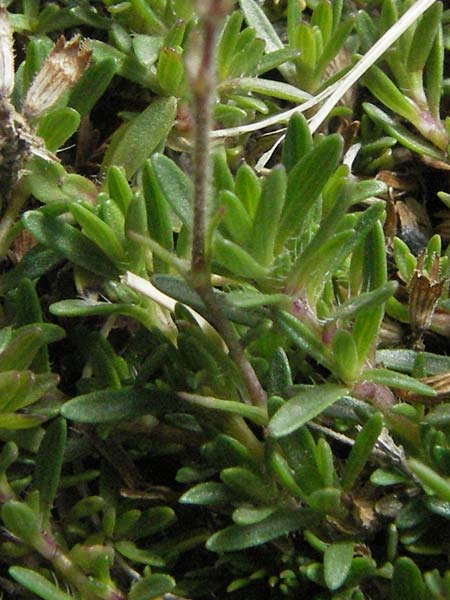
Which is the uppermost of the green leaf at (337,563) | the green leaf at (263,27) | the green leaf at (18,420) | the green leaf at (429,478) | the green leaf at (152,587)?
the green leaf at (263,27)

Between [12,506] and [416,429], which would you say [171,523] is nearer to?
[12,506]

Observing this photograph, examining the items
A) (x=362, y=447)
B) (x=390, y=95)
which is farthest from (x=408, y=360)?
(x=390, y=95)

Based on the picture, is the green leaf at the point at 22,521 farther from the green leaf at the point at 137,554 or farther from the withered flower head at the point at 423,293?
the withered flower head at the point at 423,293

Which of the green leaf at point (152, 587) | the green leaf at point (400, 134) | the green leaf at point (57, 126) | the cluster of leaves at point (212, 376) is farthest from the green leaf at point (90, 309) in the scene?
the green leaf at point (400, 134)

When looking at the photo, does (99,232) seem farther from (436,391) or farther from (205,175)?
(436,391)

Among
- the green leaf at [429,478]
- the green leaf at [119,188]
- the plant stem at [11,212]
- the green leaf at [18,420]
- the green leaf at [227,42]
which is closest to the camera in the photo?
the green leaf at [429,478]

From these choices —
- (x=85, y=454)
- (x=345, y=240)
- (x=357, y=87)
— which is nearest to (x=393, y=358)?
(x=345, y=240)
